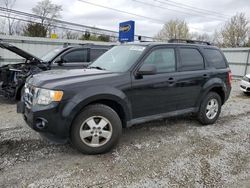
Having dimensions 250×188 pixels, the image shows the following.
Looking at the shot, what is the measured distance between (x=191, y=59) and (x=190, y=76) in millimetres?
402

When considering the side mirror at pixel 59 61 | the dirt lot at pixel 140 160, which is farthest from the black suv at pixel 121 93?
the side mirror at pixel 59 61

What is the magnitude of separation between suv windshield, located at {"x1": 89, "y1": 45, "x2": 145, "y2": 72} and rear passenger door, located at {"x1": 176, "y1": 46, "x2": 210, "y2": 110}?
37.7 inches

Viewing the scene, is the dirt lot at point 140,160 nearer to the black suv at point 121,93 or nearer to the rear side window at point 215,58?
the black suv at point 121,93

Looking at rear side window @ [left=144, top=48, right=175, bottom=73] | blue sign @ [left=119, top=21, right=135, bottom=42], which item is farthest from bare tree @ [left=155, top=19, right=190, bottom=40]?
rear side window @ [left=144, top=48, right=175, bottom=73]

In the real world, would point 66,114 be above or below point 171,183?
above

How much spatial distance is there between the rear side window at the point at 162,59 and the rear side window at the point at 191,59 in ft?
0.85

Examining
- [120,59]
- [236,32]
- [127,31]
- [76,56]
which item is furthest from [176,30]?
[120,59]

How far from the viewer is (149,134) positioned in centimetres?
439

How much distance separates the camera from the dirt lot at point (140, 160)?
2820 mm

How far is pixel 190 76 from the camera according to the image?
449cm

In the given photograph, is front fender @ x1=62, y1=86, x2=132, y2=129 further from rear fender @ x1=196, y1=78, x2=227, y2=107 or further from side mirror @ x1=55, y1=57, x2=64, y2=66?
side mirror @ x1=55, y1=57, x2=64, y2=66

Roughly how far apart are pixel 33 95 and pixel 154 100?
79.7 inches

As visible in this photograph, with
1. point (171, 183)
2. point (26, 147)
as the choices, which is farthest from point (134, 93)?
point (26, 147)

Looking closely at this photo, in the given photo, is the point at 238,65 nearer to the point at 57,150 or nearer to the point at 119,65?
the point at 119,65
